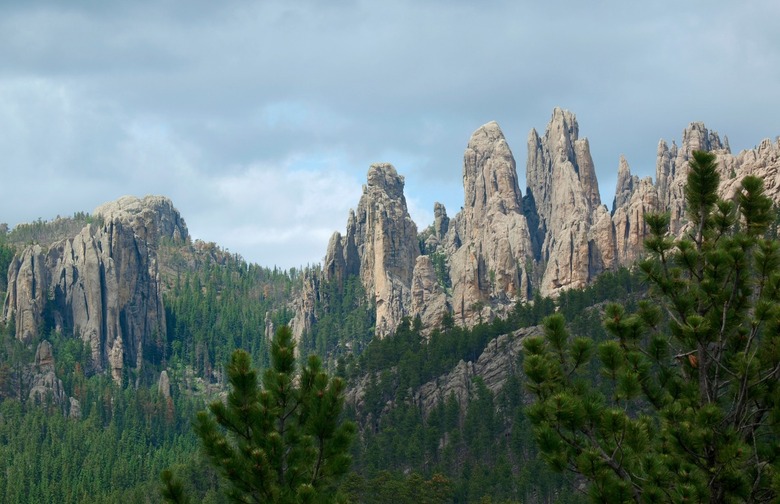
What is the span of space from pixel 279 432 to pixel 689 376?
31.8 feet

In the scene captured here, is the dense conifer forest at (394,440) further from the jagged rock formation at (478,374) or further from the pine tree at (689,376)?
the pine tree at (689,376)

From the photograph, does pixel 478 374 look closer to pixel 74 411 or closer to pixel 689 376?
pixel 74 411

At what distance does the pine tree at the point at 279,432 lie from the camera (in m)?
26.8

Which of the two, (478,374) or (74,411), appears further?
(74,411)

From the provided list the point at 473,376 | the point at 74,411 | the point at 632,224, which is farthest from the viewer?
the point at 74,411

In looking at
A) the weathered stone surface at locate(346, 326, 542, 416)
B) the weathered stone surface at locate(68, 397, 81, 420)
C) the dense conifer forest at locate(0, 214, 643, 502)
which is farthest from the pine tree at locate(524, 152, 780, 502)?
the weathered stone surface at locate(68, 397, 81, 420)

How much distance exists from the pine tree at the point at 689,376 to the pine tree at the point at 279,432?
586 cm

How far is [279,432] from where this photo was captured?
2781cm

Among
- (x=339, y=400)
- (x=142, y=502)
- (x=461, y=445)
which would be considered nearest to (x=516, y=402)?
(x=461, y=445)

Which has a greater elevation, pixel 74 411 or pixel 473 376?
pixel 74 411

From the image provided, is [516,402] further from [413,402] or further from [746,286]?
[746,286]

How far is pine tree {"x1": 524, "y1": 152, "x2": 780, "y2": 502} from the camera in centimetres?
2277

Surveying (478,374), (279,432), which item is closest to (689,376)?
(279,432)

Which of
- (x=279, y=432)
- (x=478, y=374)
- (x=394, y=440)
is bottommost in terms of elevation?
(x=279, y=432)
